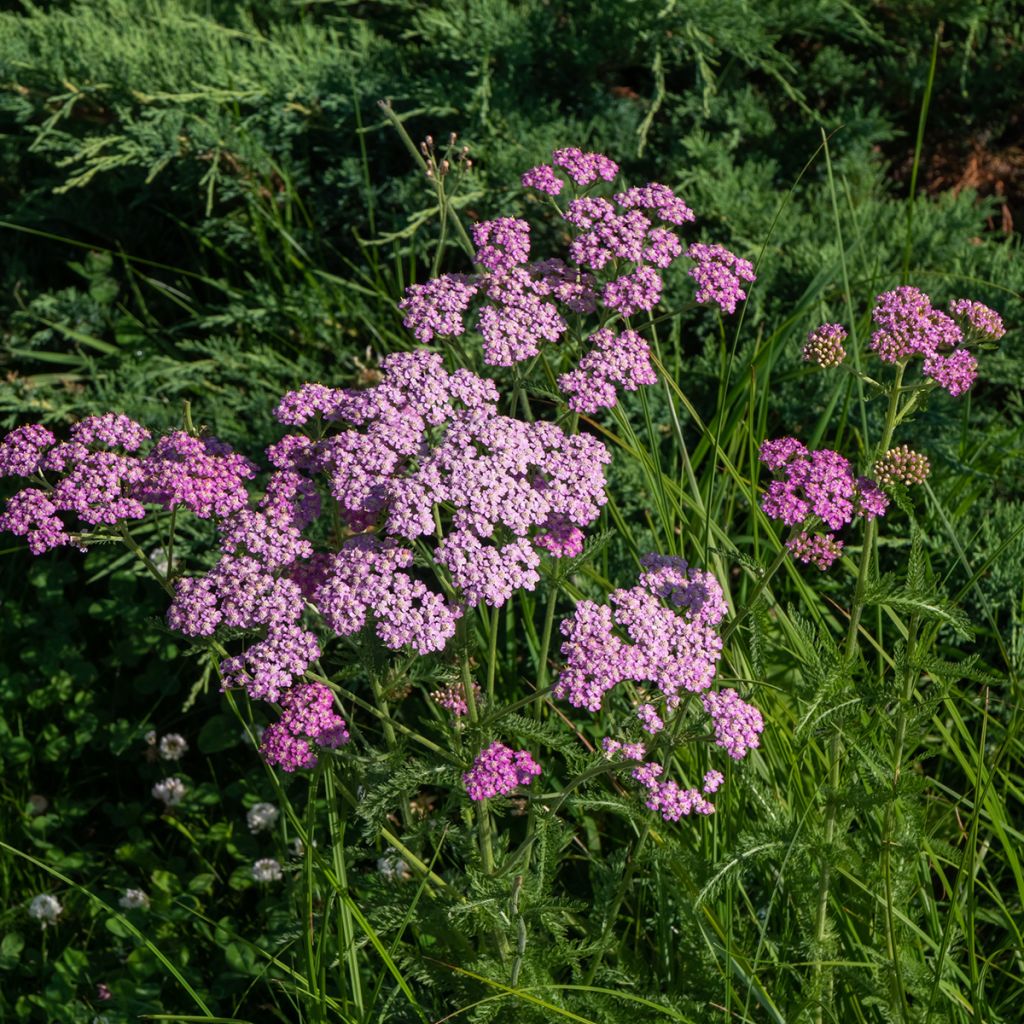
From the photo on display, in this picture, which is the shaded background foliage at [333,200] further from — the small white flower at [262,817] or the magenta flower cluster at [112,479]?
the magenta flower cluster at [112,479]

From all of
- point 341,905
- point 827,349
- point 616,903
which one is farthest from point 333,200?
point 616,903

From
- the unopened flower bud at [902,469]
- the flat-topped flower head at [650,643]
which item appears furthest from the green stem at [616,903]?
the unopened flower bud at [902,469]

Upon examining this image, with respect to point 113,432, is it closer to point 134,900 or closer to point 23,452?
point 23,452

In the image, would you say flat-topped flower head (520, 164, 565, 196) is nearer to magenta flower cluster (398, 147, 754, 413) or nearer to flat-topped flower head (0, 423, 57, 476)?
magenta flower cluster (398, 147, 754, 413)

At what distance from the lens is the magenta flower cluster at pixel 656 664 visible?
1.85 meters

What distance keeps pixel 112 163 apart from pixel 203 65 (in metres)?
0.55

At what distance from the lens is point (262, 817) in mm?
3150

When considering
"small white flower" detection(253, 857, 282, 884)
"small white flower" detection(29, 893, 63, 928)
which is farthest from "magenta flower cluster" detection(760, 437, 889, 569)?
"small white flower" detection(29, 893, 63, 928)

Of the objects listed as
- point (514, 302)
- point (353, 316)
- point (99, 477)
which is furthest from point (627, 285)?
point (353, 316)

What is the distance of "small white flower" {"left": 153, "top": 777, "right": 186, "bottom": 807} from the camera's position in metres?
3.26

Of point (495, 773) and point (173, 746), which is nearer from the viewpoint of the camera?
point (495, 773)

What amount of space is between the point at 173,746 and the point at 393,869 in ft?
3.15

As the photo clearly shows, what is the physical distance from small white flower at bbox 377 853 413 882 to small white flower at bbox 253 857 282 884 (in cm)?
37

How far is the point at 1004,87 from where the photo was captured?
14.4ft
